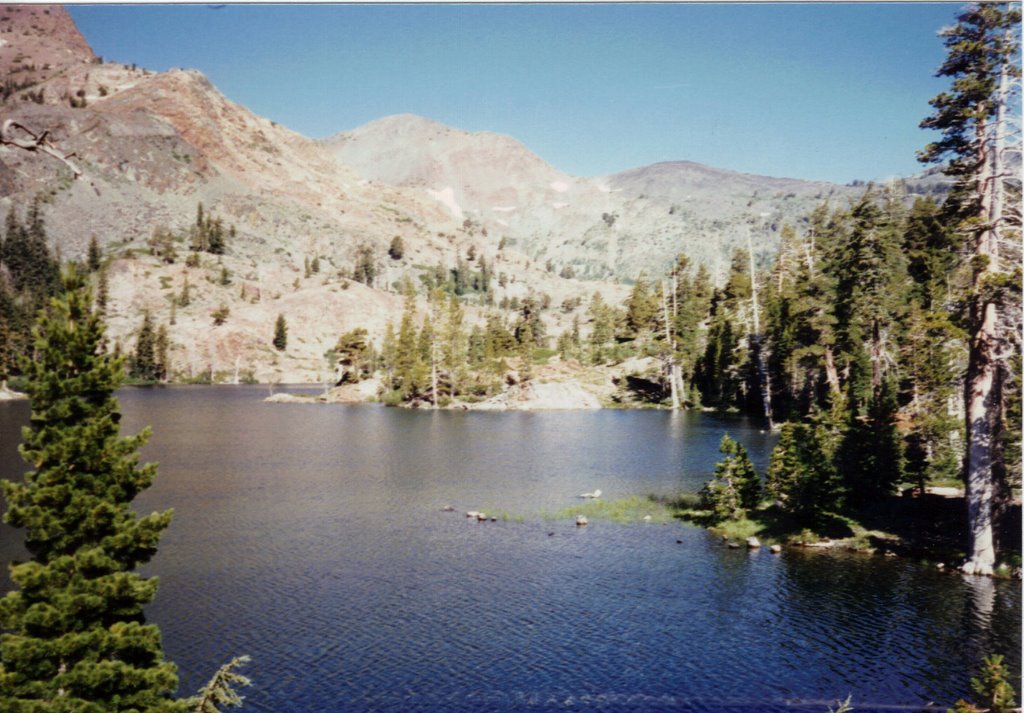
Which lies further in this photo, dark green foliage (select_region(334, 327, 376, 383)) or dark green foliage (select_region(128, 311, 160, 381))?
dark green foliage (select_region(128, 311, 160, 381))

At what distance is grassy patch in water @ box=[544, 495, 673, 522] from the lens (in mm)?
55656

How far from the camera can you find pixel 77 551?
1827 cm

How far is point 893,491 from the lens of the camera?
5178cm

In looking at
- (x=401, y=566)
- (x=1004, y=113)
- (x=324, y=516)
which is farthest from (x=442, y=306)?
(x=1004, y=113)

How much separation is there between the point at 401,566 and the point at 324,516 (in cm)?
1458

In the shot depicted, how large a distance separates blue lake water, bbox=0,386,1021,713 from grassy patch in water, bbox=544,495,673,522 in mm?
1646

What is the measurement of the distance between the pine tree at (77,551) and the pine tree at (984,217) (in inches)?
1484

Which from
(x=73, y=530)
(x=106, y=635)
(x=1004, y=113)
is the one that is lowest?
(x=106, y=635)

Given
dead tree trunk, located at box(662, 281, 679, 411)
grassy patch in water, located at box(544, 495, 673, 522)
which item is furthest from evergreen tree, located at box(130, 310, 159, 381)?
grassy patch in water, located at box(544, 495, 673, 522)

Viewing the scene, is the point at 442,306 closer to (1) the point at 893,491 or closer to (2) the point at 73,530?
(1) the point at 893,491

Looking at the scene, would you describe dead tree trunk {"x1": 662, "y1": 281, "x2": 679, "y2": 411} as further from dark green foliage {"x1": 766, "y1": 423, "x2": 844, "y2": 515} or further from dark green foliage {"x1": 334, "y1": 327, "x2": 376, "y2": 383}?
dark green foliage {"x1": 766, "y1": 423, "x2": 844, "y2": 515}

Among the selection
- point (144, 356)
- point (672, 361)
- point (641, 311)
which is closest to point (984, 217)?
point (672, 361)

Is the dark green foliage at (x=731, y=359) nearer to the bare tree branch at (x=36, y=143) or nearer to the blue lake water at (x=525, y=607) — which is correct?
the blue lake water at (x=525, y=607)

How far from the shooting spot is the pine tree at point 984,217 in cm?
3609
